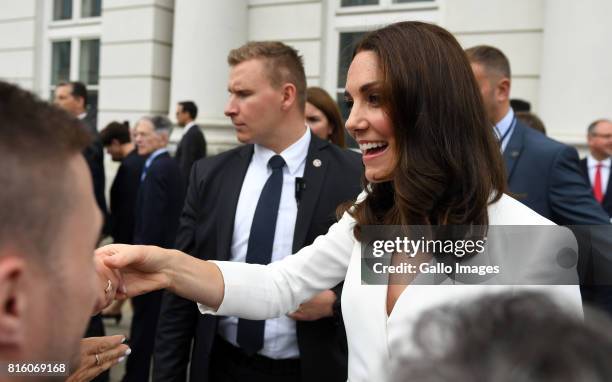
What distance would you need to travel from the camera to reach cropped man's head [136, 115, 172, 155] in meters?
5.70

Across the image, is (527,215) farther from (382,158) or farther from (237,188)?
(237,188)

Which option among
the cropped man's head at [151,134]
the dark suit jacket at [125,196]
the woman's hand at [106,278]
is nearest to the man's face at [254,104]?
the woman's hand at [106,278]

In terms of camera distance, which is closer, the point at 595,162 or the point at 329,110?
the point at 329,110

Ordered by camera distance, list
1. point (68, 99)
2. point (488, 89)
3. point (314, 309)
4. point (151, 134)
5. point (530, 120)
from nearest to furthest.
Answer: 1. point (314, 309)
2. point (488, 89)
3. point (530, 120)
4. point (151, 134)
5. point (68, 99)

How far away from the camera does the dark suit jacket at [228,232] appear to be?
237 cm

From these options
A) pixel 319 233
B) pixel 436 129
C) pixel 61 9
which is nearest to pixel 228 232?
pixel 319 233

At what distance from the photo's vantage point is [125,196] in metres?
5.77

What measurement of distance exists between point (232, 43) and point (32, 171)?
7.52 metres

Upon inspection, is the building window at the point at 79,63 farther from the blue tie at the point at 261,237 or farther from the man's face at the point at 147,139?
the blue tie at the point at 261,237

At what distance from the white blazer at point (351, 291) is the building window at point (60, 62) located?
9.56 m

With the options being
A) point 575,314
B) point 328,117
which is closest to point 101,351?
point 575,314

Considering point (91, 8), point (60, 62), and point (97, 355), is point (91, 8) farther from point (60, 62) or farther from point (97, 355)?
point (97, 355)

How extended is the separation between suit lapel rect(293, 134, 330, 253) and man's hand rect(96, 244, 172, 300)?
80cm
